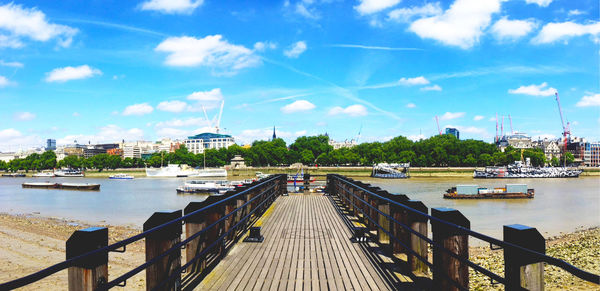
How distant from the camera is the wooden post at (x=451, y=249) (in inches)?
172

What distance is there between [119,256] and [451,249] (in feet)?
58.1

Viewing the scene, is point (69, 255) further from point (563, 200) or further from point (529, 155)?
point (529, 155)

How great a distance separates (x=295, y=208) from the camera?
14914 millimetres

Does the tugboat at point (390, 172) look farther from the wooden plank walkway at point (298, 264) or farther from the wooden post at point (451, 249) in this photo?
the wooden post at point (451, 249)

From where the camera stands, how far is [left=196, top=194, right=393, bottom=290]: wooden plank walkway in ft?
17.8

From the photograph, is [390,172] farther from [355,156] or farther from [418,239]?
[418,239]

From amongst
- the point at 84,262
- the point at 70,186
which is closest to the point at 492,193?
the point at 84,262

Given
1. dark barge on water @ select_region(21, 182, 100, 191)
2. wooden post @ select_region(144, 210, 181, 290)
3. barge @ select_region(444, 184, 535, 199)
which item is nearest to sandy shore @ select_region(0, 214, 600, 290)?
wooden post @ select_region(144, 210, 181, 290)

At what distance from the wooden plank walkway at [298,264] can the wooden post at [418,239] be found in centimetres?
58

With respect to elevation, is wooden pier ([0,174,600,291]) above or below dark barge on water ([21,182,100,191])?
above

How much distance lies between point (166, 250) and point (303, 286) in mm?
1909

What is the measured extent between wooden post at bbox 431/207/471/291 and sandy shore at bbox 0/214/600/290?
8602 mm

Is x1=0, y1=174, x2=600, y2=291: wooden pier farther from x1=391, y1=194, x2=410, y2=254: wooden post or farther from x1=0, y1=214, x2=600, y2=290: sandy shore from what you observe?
x1=0, y1=214, x2=600, y2=290: sandy shore

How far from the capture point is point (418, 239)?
5910 mm
